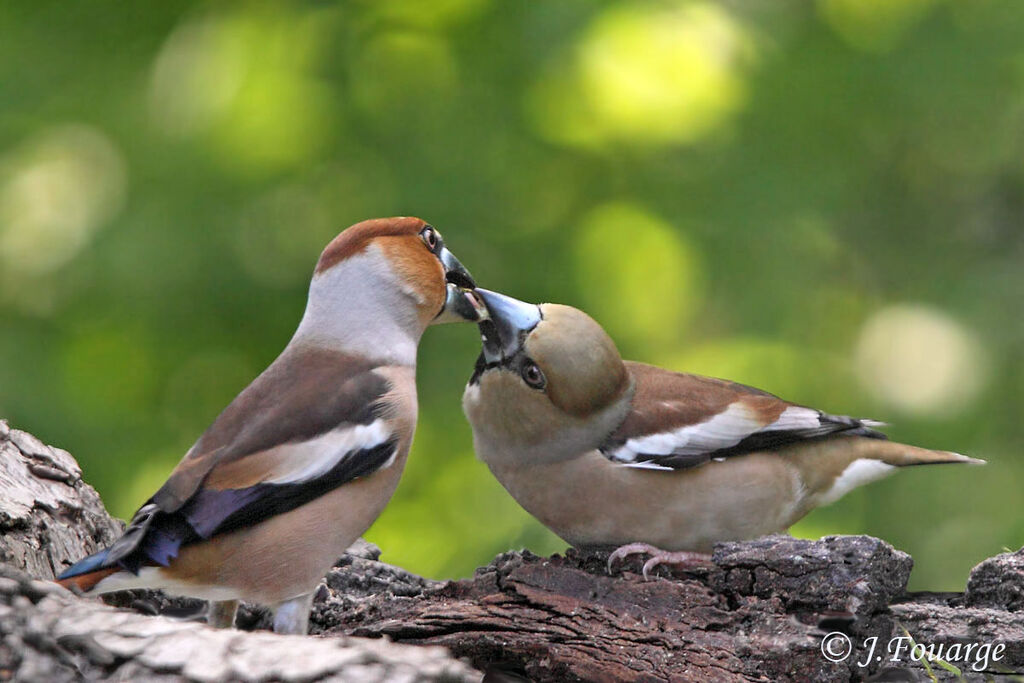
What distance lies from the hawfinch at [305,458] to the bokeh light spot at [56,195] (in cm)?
258

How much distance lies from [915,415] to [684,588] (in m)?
3.46

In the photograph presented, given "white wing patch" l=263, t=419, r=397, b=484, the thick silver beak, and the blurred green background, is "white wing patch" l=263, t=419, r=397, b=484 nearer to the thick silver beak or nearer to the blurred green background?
the thick silver beak

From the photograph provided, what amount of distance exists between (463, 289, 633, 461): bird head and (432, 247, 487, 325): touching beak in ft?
0.15

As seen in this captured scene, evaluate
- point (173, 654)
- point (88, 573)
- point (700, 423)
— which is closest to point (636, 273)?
point (700, 423)

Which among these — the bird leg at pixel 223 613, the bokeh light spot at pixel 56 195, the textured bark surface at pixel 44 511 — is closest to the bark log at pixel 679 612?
the textured bark surface at pixel 44 511

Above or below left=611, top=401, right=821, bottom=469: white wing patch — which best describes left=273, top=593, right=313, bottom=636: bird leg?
below

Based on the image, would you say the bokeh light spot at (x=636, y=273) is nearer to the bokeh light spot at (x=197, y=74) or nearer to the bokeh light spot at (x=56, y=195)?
the bokeh light spot at (x=197, y=74)

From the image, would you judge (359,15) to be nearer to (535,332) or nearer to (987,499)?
(535,332)

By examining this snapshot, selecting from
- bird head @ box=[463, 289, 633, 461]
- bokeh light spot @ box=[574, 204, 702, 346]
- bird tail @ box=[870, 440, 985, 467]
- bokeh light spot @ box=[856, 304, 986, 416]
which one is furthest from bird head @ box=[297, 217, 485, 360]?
bokeh light spot @ box=[856, 304, 986, 416]

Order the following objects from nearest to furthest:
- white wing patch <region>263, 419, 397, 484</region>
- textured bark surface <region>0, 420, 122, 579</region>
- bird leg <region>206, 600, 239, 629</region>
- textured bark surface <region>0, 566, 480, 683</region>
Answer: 1. textured bark surface <region>0, 566, 480, 683</region>
2. white wing patch <region>263, 419, 397, 484</region>
3. textured bark surface <region>0, 420, 122, 579</region>
4. bird leg <region>206, 600, 239, 629</region>

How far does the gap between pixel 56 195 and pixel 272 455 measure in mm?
3495

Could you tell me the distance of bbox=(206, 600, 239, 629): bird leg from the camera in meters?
4.03

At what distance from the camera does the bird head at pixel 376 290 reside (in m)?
4.27

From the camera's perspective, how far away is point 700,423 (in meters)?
4.54
